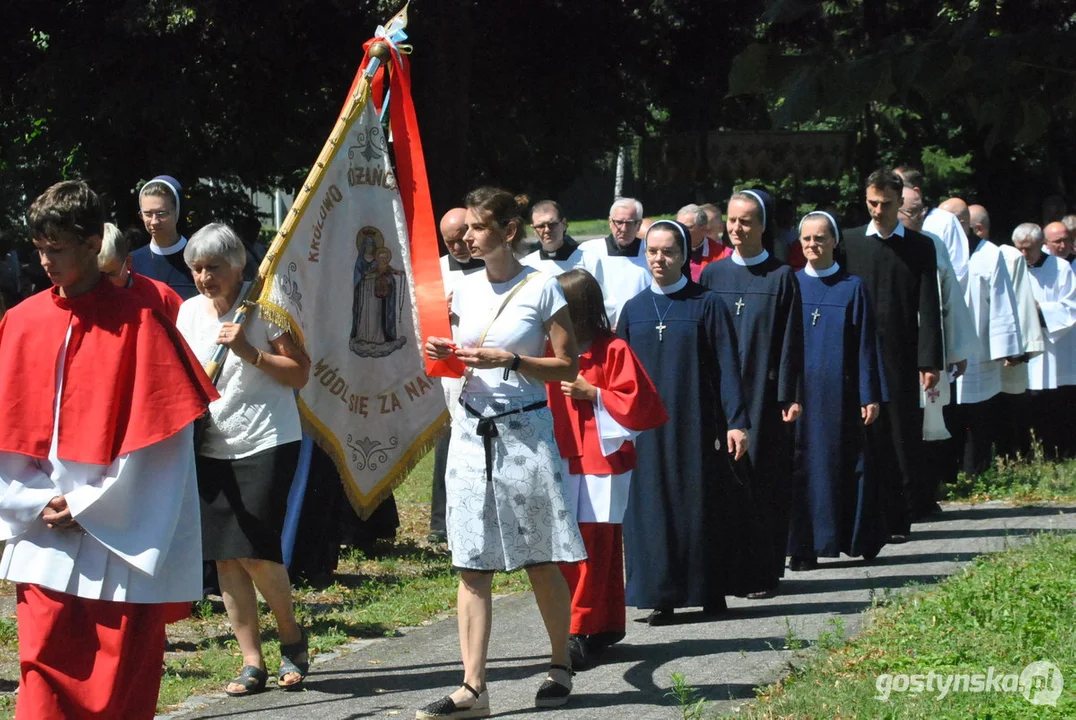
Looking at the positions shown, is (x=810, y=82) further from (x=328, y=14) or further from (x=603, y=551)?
(x=328, y=14)

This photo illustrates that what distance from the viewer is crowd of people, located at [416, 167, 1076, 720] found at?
594cm

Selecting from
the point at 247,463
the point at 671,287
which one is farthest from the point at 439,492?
the point at 247,463

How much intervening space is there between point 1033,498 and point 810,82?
4.09 m

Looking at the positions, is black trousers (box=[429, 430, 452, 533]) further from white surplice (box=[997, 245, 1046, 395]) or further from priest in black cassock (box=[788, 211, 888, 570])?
white surplice (box=[997, 245, 1046, 395])

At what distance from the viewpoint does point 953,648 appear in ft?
21.1

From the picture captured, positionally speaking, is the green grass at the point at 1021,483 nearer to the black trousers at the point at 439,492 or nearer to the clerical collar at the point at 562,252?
the clerical collar at the point at 562,252

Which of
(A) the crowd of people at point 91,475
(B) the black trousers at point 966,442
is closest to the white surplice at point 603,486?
(A) the crowd of people at point 91,475

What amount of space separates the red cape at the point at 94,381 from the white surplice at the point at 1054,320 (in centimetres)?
1117

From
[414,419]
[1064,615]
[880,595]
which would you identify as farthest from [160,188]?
[1064,615]

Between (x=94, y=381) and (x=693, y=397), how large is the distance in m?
3.63

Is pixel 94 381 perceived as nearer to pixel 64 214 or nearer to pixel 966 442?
pixel 64 214

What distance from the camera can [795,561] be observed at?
945 cm

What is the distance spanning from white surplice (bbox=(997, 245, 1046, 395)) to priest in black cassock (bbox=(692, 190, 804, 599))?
5.11 m

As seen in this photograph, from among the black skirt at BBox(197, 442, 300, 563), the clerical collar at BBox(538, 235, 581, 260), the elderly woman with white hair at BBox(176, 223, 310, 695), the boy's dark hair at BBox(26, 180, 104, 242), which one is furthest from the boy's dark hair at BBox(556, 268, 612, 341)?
the clerical collar at BBox(538, 235, 581, 260)
